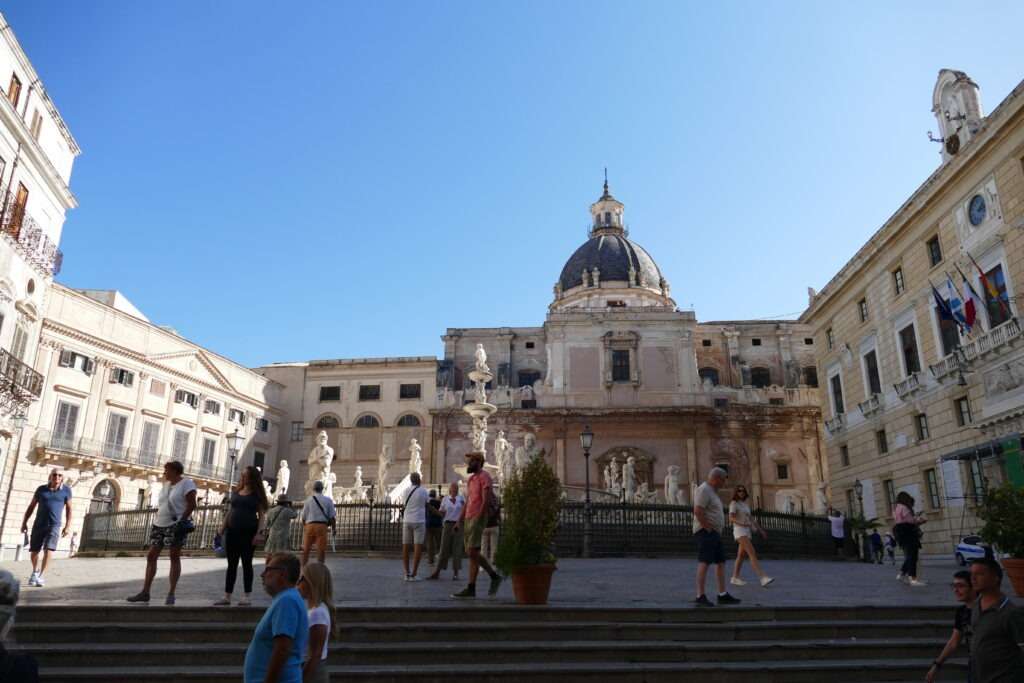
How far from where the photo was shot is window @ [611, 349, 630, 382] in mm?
45844

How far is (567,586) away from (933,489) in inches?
656

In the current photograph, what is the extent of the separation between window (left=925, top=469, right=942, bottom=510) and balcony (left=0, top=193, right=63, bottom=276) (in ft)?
89.5

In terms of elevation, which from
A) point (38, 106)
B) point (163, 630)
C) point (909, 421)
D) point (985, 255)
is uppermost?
point (38, 106)

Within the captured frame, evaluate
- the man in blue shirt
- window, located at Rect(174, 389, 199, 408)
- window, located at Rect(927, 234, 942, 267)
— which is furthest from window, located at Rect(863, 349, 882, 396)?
window, located at Rect(174, 389, 199, 408)

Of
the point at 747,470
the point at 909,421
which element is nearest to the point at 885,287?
the point at 909,421

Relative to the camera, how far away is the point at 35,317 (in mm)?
22766

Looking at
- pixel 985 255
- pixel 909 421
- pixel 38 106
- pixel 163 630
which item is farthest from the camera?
pixel 909 421

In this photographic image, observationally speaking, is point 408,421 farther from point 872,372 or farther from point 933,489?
point 933,489

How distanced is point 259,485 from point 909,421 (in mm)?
21656

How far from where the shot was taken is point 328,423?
159ft

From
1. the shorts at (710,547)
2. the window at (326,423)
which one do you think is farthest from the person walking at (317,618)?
the window at (326,423)

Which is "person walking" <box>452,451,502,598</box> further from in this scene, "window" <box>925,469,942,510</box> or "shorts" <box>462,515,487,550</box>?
"window" <box>925,469,942,510</box>

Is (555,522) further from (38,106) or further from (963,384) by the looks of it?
(38,106)

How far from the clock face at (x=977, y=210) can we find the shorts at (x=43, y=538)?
73.4 ft
